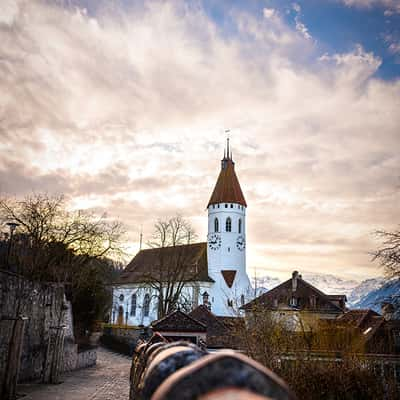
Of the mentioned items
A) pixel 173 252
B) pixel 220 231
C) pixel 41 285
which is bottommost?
pixel 41 285

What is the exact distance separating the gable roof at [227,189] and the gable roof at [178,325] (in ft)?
141

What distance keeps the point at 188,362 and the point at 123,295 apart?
68036mm

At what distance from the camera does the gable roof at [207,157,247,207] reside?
200 ft

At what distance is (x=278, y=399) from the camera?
44.4 inches

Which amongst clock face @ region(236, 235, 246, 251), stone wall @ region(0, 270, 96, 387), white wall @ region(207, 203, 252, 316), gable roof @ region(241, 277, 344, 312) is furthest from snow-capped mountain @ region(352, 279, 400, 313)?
clock face @ region(236, 235, 246, 251)

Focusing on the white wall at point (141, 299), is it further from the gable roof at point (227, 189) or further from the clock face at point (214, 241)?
the gable roof at point (227, 189)

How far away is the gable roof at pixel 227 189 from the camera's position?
6091cm

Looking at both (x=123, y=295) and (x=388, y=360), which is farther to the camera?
(x=123, y=295)

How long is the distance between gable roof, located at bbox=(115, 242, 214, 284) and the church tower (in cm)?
176

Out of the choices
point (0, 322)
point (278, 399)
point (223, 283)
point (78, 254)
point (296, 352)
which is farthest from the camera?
point (223, 283)

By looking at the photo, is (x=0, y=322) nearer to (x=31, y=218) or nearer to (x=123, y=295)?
(x=31, y=218)

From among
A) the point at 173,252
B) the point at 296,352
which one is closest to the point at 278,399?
the point at 296,352

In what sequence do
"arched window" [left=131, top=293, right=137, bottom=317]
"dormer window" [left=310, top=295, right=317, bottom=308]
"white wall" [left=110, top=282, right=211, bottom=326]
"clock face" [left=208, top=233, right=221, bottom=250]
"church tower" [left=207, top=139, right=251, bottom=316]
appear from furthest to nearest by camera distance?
"arched window" [left=131, top=293, right=137, bottom=317] → "clock face" [left=208, top=233, right=221, bottom=250] → "church tower" [left=207, top=139, right=251, bottom=316] → "white wall" [left=110, top=282, right=211, bottom=326] → "dormer window" [left=310, top=295, right=317, bottom=308]

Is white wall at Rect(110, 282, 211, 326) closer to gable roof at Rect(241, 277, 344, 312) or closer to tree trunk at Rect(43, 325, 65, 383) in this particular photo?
gable roof at Rect(241, 277, 344, 312)
